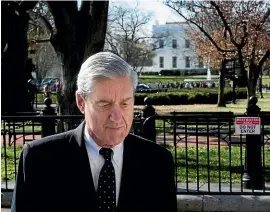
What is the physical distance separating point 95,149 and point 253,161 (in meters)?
5.98

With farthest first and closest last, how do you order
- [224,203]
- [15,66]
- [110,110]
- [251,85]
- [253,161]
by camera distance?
[251,85], [15,66], [253,161], [224,203], [110,110]

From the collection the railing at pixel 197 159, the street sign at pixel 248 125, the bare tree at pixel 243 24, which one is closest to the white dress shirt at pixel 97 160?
the railing at pixel 197 159

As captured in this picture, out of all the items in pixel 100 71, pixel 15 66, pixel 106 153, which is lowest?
pixel 106 153

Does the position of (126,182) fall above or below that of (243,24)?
below

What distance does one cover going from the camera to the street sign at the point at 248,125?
24.1ft

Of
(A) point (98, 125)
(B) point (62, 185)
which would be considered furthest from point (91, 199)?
(A) point (98, 125)

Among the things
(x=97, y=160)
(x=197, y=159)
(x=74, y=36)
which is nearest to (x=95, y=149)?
(x=97, y=160)

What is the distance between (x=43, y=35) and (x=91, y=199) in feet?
112

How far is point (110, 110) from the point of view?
204 cm

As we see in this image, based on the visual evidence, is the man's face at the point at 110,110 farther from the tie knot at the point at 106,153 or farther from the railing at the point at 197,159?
the railing at the point at 197,159

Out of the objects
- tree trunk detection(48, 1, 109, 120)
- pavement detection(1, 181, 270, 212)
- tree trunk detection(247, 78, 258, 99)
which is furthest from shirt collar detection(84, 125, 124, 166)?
tree trunk detection(247, 78, 258, 99)

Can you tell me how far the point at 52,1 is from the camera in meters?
12.1

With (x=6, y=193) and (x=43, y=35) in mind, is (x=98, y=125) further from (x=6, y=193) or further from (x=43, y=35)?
(x=43, y=35)

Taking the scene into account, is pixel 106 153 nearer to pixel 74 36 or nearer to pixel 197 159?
pixel 197 159
